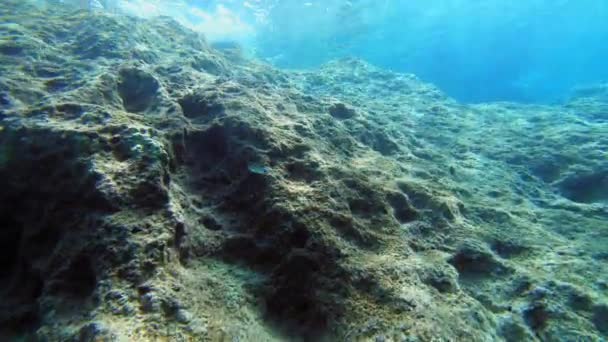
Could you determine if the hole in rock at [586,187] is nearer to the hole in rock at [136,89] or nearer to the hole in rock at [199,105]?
the hole in rock at [199,105]

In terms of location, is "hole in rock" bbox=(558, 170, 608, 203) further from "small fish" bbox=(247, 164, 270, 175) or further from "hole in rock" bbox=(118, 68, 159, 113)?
"hole in rock" bbox=(118, 68, 159, 113)

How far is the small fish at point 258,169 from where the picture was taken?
289 centimetres

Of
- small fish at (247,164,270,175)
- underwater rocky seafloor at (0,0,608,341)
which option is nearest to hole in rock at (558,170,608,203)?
underwater rocky seafloor at (0,0,608,341)

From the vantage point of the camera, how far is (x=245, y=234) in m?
2.57

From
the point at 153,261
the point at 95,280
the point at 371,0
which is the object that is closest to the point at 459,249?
the point at 153,261

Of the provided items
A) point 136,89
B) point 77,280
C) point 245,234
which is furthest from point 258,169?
point 136,89

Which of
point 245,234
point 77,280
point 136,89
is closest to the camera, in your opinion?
point 77,280

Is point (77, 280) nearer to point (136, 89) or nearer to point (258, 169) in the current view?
point (258, 169)

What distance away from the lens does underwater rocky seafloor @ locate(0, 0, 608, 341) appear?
1.94 meters

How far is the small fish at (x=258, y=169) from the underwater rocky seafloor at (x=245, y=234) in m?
0.02

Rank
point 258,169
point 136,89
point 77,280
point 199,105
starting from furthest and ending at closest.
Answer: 1. point 136,89
2. point 199,105
3. point 258,169
4. point 77,280

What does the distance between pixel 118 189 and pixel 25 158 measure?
0.94 meters

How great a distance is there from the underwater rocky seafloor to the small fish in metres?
0.02

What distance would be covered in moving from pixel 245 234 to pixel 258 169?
64cm
